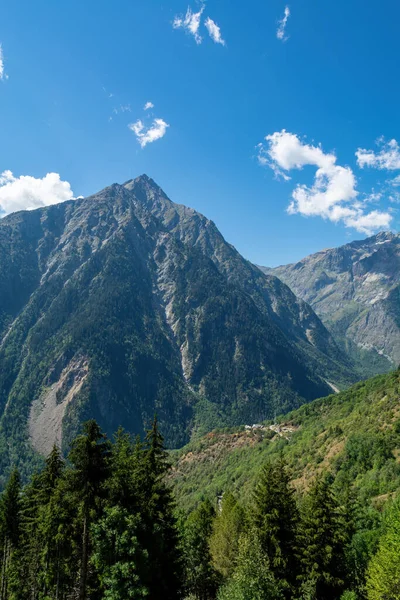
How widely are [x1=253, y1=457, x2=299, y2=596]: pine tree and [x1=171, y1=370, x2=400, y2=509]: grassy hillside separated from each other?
27.2 meters

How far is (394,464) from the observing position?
2522 inches

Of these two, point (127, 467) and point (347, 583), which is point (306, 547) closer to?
point (347, 583)

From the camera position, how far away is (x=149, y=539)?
1170 inches

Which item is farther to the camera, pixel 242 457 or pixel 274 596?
pixel 242 457

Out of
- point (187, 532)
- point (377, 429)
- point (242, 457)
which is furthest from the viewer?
point (242, 457)

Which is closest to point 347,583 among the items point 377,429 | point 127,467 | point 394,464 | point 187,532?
point 127,467

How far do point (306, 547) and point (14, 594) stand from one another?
3580 centimetres

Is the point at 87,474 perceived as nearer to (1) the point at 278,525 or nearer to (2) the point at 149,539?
(2) the point at 149,539

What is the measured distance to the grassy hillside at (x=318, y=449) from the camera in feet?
230

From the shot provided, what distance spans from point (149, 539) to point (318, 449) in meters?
Answer: 75.7

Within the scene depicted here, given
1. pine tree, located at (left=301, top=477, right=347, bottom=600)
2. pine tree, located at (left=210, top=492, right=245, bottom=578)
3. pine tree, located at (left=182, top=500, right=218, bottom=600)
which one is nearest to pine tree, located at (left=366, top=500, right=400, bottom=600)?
pine tree, located at (left=301, top=477, right=347, bottom=600)

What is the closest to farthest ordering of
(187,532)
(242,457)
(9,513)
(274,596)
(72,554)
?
(274,596) → (72,554) → (9,513) → (187,532) → (242,457)

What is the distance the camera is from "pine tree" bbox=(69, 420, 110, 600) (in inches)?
1156

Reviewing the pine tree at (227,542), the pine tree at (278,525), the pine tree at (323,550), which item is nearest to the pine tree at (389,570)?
the pine tree at (323,550)
